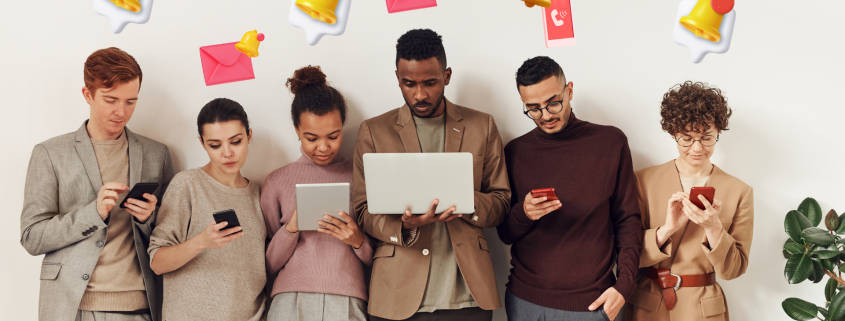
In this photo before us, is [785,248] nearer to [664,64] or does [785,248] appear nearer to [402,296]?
Result: [664,64]

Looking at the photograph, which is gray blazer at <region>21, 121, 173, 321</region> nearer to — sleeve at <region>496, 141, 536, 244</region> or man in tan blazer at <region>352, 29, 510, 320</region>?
man in tan blazer at <region>352, 29, 510, 320</region>

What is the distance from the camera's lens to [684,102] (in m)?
2.52

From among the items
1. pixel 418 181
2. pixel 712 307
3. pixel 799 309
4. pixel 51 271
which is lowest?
pixel 799 309

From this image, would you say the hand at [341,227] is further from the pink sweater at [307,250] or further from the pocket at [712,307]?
the pocket at [712,307]

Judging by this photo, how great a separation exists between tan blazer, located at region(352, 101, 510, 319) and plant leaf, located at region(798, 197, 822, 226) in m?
1.28

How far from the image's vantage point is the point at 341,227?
8.38 ft

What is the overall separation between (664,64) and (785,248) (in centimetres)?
93

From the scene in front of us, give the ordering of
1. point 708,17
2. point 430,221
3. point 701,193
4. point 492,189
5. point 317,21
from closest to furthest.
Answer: point 708,17 → point 317,21 → point 701,193 → point 430,221 → point 492,189

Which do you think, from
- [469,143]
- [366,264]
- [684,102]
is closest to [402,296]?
[366,264]

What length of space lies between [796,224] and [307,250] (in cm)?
205

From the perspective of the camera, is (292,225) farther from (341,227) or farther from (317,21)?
(317,21)

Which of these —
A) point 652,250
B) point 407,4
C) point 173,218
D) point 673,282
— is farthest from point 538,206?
point 173,218

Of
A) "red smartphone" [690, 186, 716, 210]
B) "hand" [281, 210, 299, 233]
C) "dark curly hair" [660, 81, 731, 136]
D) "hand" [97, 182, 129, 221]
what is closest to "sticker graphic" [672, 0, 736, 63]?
"dark curly hair" [660, 81, 731, 136]

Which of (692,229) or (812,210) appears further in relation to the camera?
A: (812,210)
